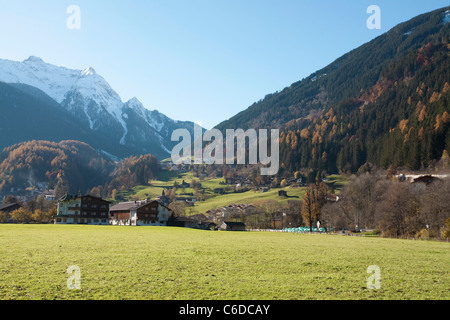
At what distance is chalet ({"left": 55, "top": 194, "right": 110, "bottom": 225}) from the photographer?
122 m

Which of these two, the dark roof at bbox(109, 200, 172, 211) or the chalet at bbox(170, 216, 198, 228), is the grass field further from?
the chalet at bbox(170, 216, 198, 228)

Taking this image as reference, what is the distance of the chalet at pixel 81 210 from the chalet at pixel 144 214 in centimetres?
711

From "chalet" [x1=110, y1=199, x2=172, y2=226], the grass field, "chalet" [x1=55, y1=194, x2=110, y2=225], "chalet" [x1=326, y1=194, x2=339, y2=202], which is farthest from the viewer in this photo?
"chalet" [x1=326, y1=194, x2=339, y2=202]

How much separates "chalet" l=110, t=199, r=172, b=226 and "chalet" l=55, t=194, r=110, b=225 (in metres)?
7.11

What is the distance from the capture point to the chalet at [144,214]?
384 feet

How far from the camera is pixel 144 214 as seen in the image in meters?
118

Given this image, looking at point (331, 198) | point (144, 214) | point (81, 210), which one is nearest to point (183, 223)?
point (144, 214)

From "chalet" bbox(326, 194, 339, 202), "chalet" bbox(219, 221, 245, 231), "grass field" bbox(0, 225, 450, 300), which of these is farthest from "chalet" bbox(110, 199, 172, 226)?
"grass field" bbox(0, 225, 450, 300)

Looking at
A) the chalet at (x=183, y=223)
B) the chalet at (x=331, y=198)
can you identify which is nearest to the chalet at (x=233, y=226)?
the chalet at (x=183, y=223)

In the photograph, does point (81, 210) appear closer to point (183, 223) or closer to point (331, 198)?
point (183, 223)

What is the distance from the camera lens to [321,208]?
11044cm
